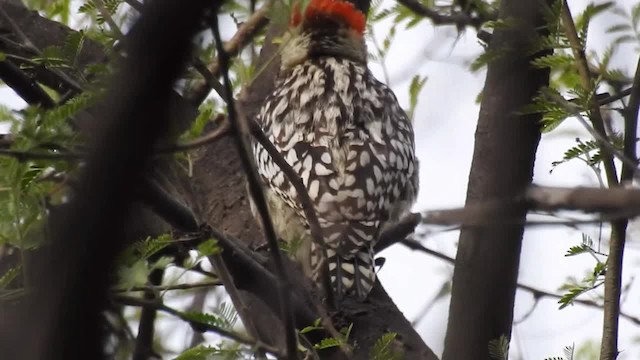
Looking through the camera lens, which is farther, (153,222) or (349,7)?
(349,7)

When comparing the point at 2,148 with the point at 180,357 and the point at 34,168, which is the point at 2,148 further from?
the point at 180,357

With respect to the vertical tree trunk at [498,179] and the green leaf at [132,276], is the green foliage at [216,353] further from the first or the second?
the vertical tree trunk at [498,179]

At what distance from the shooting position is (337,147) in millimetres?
5051

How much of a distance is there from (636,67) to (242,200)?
6.96ft

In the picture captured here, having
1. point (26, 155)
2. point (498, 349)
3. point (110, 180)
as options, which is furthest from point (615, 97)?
point (110, 180)

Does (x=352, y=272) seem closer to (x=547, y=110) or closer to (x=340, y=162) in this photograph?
(x=340, y=162)

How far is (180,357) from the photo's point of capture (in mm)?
2916

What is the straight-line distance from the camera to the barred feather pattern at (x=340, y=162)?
4547mm

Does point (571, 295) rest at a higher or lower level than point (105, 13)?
lower

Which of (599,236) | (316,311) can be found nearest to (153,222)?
(316,311)

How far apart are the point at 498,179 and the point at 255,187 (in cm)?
100

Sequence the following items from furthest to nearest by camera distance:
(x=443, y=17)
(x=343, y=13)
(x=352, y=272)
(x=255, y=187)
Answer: (x=343, y=13), (x=443, y=17), (x=352, y=272), (x=255, y=187)

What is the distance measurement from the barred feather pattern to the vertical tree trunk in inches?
43.5

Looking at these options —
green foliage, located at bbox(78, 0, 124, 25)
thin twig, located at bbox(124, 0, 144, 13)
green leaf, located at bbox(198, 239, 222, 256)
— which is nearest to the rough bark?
green leaf, located at bbox(198, 239, 222, 256)
